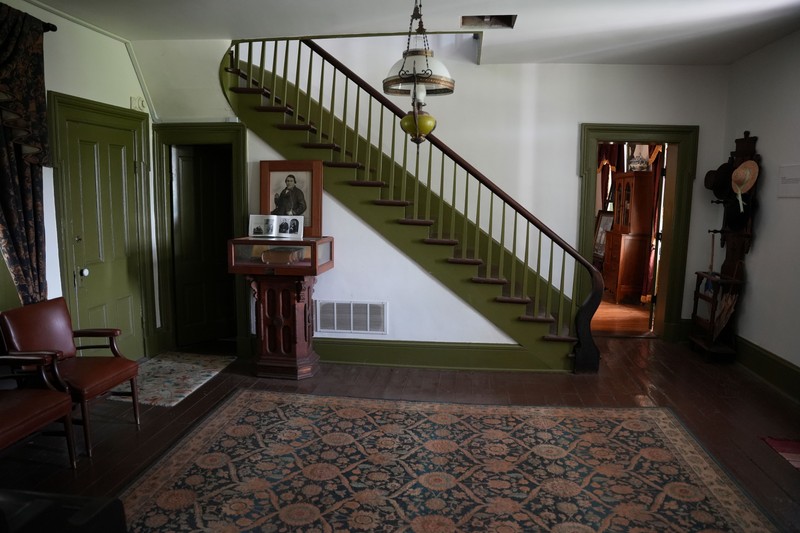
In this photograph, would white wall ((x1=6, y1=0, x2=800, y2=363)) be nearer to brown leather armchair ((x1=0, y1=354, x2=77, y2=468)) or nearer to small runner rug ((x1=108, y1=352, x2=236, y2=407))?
small runner rug ((x1=108, y1=352, x2=236, y2=407))

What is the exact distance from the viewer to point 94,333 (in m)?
3.76

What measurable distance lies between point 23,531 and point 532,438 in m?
2.81

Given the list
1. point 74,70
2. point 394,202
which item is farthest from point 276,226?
point 74,70

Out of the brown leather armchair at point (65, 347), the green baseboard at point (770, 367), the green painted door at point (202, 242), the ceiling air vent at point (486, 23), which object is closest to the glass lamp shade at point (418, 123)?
the ceiling air vent at point (486, 23)

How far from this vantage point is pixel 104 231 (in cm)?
466

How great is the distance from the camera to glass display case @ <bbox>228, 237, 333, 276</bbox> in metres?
4.52

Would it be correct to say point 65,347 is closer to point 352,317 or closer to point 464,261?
point 352,317

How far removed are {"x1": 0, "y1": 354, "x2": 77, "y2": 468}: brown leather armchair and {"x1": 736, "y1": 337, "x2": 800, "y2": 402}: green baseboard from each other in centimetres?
520

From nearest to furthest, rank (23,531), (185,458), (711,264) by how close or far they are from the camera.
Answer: (23,531), (185,458), (711,264)

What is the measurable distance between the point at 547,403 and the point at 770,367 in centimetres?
209

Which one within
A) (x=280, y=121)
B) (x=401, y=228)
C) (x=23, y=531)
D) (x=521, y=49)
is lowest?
(x=23, y=531)

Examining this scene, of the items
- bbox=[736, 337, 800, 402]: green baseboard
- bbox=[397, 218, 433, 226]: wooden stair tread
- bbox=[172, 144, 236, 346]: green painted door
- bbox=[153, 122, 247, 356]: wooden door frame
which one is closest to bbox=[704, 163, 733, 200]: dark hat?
bbox=[736, 337, 800, 402]: green baseboard

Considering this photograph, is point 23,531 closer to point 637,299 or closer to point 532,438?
point 532,438

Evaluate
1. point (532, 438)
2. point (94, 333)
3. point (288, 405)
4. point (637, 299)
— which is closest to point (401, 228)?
point (288, 405)
